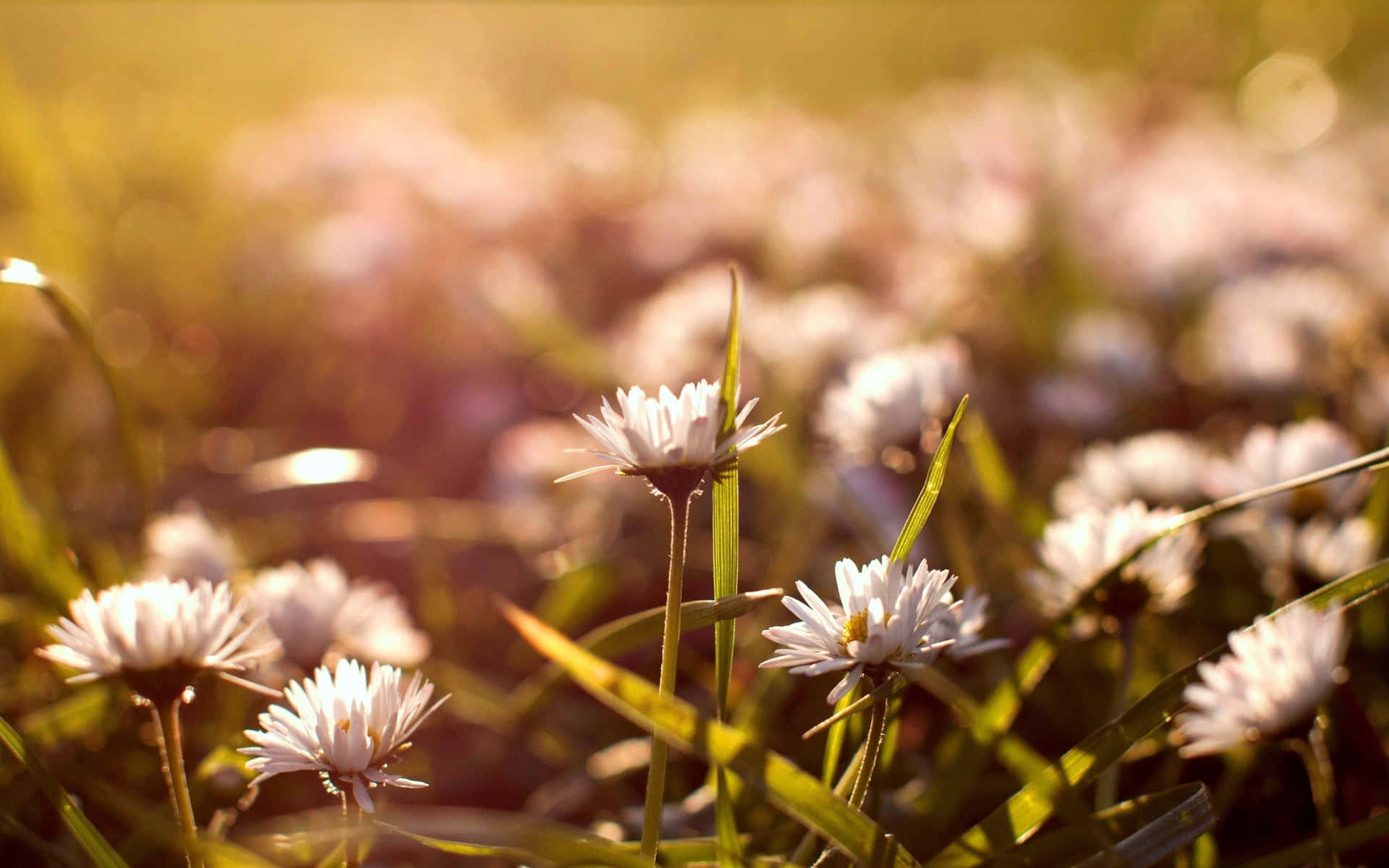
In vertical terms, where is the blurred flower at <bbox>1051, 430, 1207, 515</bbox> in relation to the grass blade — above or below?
above

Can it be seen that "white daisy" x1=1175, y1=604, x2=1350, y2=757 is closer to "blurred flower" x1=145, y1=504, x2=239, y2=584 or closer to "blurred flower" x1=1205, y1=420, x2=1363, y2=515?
"blurred flower" x1=1205, y1=420, x2=1363, y2=515

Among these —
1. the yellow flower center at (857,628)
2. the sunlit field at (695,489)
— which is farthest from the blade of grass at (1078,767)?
the yellow flower center at (857,628)

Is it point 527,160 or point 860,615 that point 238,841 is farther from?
point 527,160

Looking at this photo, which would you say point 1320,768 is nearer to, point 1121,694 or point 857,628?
point 1121,694

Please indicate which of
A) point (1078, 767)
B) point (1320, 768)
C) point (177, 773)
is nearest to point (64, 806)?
point (177, 773)

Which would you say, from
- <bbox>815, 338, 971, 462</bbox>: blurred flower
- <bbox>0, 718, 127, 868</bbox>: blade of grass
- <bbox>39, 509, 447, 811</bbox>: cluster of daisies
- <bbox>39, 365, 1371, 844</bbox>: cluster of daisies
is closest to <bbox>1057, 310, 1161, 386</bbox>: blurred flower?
<bbox>815, 338, 971, 462</bbox>: blurred flower
